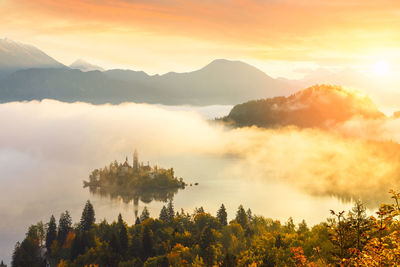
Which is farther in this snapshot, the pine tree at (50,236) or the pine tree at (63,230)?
the pine tree at (63,230)

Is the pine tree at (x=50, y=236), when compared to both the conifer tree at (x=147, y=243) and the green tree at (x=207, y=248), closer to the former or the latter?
the conifer tree at (x=147, y=243)

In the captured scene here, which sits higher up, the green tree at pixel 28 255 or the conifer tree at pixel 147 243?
the conifer tree at pixel 147 243

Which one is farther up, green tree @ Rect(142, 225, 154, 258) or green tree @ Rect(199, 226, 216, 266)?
green tree @ Rect(199, 226, 216, 266)

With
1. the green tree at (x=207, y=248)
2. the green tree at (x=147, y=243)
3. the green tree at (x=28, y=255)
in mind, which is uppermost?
the green tree at (x=207, y=248)

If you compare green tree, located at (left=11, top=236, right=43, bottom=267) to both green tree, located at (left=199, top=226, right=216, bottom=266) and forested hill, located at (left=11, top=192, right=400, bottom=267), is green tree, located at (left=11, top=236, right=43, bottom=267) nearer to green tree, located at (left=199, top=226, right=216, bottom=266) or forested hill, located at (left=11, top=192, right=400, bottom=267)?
forested hill, located at (left=11, top=192, right=400, bottom=267)

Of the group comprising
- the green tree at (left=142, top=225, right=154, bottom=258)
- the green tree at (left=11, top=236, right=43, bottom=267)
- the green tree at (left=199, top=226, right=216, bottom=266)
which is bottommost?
the green tree at (left=11, top=236, right=43, bottom=267)

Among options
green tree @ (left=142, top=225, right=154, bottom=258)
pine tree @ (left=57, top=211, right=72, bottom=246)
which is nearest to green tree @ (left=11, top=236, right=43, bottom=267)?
pine tree @ (left=57, top=211, right=72, bottom=246)

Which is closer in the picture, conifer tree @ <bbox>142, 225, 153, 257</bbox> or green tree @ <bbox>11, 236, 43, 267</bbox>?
conifer tree @ <bbox>142, 225, 153, 257</bbox>

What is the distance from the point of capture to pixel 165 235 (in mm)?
101312

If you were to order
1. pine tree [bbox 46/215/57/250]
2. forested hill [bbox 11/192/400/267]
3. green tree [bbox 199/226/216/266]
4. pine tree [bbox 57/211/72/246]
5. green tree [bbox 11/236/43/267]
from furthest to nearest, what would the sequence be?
pine tree [bbox 57/211/72/246], pine tree [bbox 46/215/57/250], green tree [bbox 11/236/43/267], green tree [bbox 199/226/216/266], forested hill [bbox 11/192/400/267]

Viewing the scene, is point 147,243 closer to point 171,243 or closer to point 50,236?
point 171,243

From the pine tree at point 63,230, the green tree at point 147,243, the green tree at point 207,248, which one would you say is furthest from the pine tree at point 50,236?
the green tree at point 207,248

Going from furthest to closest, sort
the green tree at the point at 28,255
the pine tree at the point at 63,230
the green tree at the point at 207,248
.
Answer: the pine tree at the point at 63,230 → the green tree at the point at 28,255 → the green tree at the point at 207,248

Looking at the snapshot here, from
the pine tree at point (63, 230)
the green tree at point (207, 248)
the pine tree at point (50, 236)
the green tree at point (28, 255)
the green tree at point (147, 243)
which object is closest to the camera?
the green tree at point (207, 248)
